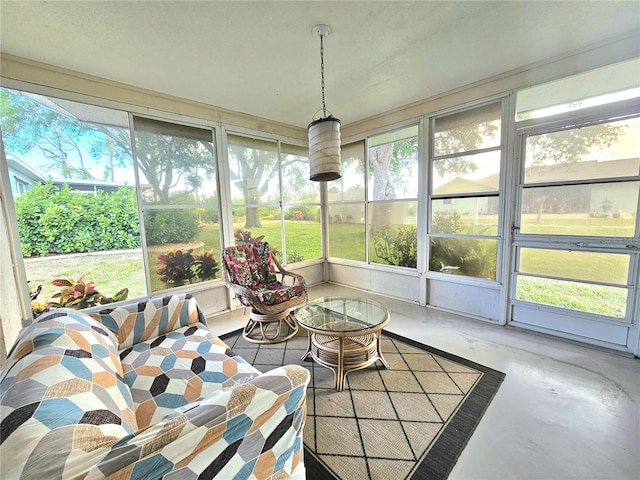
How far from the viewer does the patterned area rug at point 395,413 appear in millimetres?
1398

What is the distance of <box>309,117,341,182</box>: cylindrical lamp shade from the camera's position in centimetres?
204

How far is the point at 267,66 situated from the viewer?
2.42 m

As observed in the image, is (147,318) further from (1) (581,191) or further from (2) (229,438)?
(1) (581,191)

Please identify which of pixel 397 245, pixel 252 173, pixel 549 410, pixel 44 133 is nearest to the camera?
pixel 549 410

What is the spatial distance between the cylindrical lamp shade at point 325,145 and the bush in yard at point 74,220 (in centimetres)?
212

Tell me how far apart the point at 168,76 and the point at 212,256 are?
6.62 ft

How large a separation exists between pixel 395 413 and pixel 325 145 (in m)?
1.96

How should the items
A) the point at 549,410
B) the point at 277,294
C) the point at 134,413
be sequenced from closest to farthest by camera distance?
the point at 134,413
the point at 549,410
the point at 277,294

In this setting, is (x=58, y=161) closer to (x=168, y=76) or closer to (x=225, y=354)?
(x=168, y=76)

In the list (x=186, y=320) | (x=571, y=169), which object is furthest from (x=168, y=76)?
(x=571, y=169)

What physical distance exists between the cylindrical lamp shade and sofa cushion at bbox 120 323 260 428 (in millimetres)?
1482

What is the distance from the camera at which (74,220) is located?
256 cm

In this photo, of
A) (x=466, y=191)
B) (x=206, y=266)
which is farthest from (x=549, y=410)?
(x=206, y=266)

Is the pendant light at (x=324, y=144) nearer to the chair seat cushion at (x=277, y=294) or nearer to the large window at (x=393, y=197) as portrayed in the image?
the chair seat cushion at (x=277, y=294)
